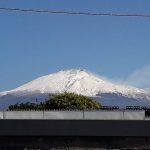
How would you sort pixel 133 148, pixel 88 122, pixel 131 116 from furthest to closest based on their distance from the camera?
pixel 131 116 → pixel 88 122 → pixel 133 148

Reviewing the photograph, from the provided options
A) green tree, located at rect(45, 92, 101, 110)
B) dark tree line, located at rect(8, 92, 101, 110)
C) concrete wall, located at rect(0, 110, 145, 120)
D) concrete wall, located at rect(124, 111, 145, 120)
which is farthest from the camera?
green tree, located at rect(45, 92, 101, 110)

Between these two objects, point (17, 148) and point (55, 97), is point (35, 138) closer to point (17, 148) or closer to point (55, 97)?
point (17, 148)

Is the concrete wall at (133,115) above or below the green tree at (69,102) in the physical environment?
below

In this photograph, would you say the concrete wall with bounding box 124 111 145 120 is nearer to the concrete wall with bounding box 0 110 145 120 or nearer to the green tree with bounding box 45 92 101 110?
the concrete wall with bounding box 0 110 145 120

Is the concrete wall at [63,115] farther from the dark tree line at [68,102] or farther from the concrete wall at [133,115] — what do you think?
the dark tree line at [68,102]

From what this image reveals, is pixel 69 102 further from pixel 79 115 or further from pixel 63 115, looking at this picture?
pixel 79 115

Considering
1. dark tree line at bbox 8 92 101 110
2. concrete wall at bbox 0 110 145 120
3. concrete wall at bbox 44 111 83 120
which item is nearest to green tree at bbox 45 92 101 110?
dark tree line at bbox 8 92 101 110

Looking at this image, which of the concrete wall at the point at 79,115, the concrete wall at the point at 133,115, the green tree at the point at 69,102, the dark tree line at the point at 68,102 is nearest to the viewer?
the concrete wall at the point at 79,115

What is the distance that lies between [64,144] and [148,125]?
30.6ft

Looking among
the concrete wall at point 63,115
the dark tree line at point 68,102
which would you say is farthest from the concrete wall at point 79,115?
the dark tree line at point 68,102

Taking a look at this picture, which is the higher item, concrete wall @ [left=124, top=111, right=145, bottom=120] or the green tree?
the green tree

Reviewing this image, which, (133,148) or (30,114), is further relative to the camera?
(30,114)

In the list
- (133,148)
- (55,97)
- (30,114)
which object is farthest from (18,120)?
(55,97)

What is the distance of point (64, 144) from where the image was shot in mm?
59500
